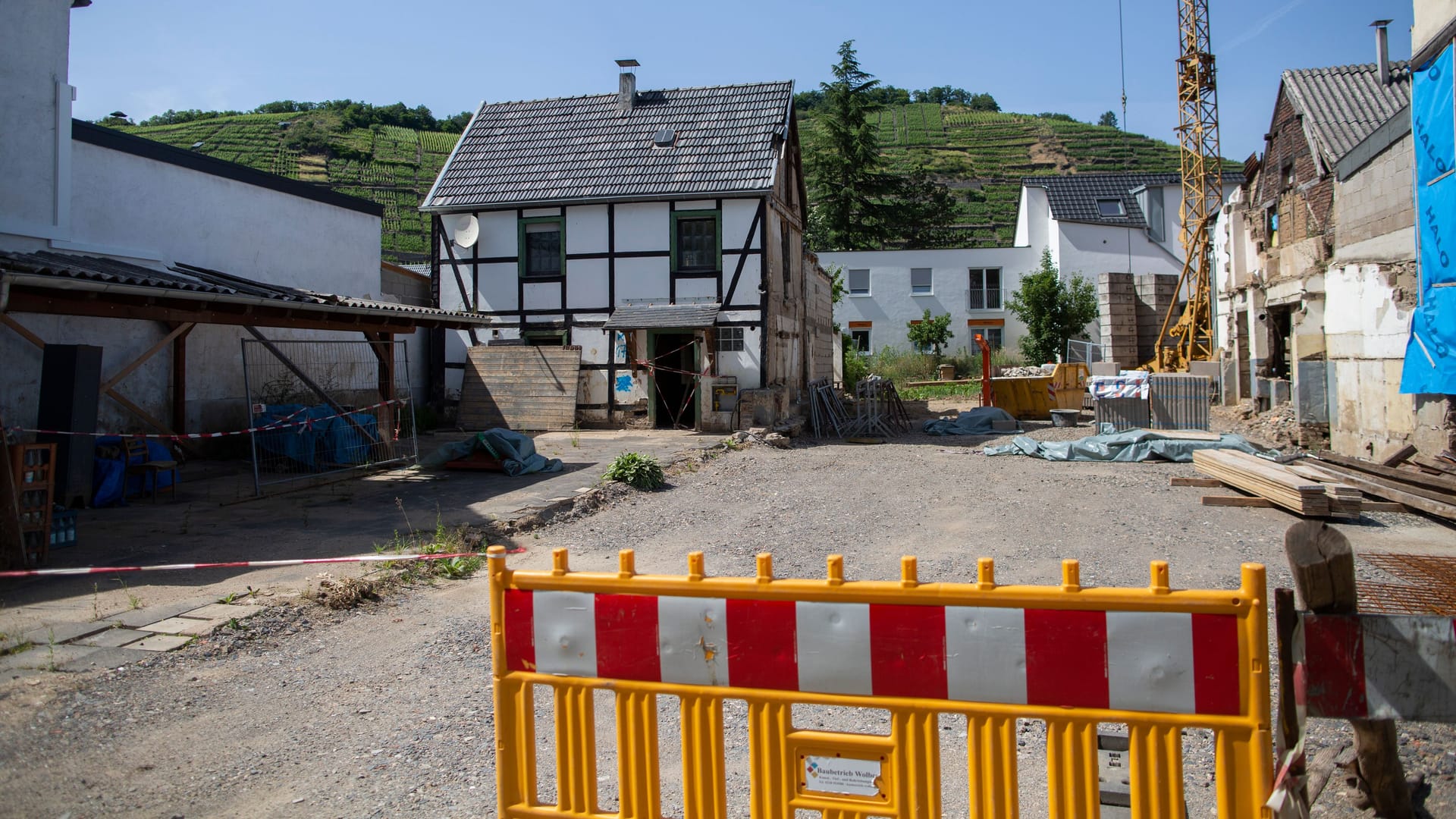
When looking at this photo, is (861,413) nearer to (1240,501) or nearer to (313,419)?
(1240,501)

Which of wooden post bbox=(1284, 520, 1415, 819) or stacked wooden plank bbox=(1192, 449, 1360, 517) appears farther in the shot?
stacked wooden plank bbox=(1192, 449, 1360, 517)

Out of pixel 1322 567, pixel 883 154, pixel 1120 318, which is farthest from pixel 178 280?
pixel 883 154

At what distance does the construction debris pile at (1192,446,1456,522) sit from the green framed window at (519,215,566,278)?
44.0 ft

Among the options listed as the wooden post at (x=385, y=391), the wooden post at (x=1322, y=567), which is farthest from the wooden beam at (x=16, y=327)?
the wooden post at (x=1322, y=567)

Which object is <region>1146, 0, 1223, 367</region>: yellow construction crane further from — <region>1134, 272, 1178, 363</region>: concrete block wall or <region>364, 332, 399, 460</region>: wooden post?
<region>364, 332, 399, 460</region>: wooden post

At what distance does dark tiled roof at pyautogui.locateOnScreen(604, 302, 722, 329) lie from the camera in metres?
18.2

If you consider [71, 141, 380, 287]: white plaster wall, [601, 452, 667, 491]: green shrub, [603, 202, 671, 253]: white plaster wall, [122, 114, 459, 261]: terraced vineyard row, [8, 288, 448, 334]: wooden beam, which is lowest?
[601, 452, 667, 491]: green shrub

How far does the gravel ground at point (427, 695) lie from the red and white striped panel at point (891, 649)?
92 centimetres

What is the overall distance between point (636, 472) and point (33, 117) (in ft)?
28.2

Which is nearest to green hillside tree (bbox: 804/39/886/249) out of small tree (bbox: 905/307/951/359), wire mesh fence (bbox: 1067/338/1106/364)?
small tree (bbox: 905/307/951/359)

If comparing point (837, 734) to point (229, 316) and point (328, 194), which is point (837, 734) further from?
point (328, 194)

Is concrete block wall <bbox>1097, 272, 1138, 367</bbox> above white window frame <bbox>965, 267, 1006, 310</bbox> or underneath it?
underneath

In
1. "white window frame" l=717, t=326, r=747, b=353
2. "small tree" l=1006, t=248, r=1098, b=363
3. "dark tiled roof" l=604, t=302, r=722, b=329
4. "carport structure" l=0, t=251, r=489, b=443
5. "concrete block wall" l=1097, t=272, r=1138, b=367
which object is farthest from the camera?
"small tree" l=1006, t=248, r=1098, b=363

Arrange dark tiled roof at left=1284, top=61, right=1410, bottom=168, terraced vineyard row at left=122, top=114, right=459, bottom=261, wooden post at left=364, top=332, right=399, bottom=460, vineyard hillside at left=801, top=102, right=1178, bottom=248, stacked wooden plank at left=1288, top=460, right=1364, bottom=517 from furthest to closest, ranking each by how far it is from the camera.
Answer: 1. vineyard hillside at left=801, top=102, right=1178, bottom=248
2. terraced vineyard row at left=122, top=114, right=459, bottom=261
3. dark tiled roof at left=1284, top=61, right=1410, bottom=168
4. wooden post at left=364, top=332, right=399, bottom=460
5. stacked wooden plank at left=1288, top=460, right=1364, bottom=517
